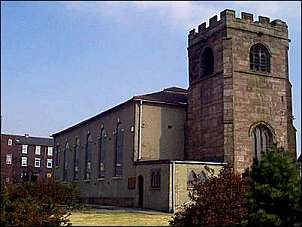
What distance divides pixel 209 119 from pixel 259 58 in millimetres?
Answer: 6406

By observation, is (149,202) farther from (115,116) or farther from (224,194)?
(224,194)

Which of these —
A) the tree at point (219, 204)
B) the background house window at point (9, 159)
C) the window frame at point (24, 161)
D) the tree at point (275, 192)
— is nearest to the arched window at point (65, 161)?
the tree at point (219, 204)

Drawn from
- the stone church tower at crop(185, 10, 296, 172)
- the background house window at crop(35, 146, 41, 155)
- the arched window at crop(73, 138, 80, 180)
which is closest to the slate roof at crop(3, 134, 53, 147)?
the background house window at crop(35, 146, 41, 155)

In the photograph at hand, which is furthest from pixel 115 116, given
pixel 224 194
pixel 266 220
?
pixel 266 220

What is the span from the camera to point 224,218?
1866cm

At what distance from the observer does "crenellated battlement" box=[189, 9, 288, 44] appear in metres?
39.6

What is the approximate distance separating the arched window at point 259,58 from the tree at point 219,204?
2089 centimetres

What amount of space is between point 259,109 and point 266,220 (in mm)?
23958

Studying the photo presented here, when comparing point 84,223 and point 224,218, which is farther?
point 84,223

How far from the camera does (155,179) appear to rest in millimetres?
37156

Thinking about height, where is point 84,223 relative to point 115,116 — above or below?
below

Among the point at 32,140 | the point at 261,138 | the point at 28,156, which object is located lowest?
the point at 261,138

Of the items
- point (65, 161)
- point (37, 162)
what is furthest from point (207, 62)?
point (37, 162)

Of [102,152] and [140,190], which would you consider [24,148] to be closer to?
[102,152]
